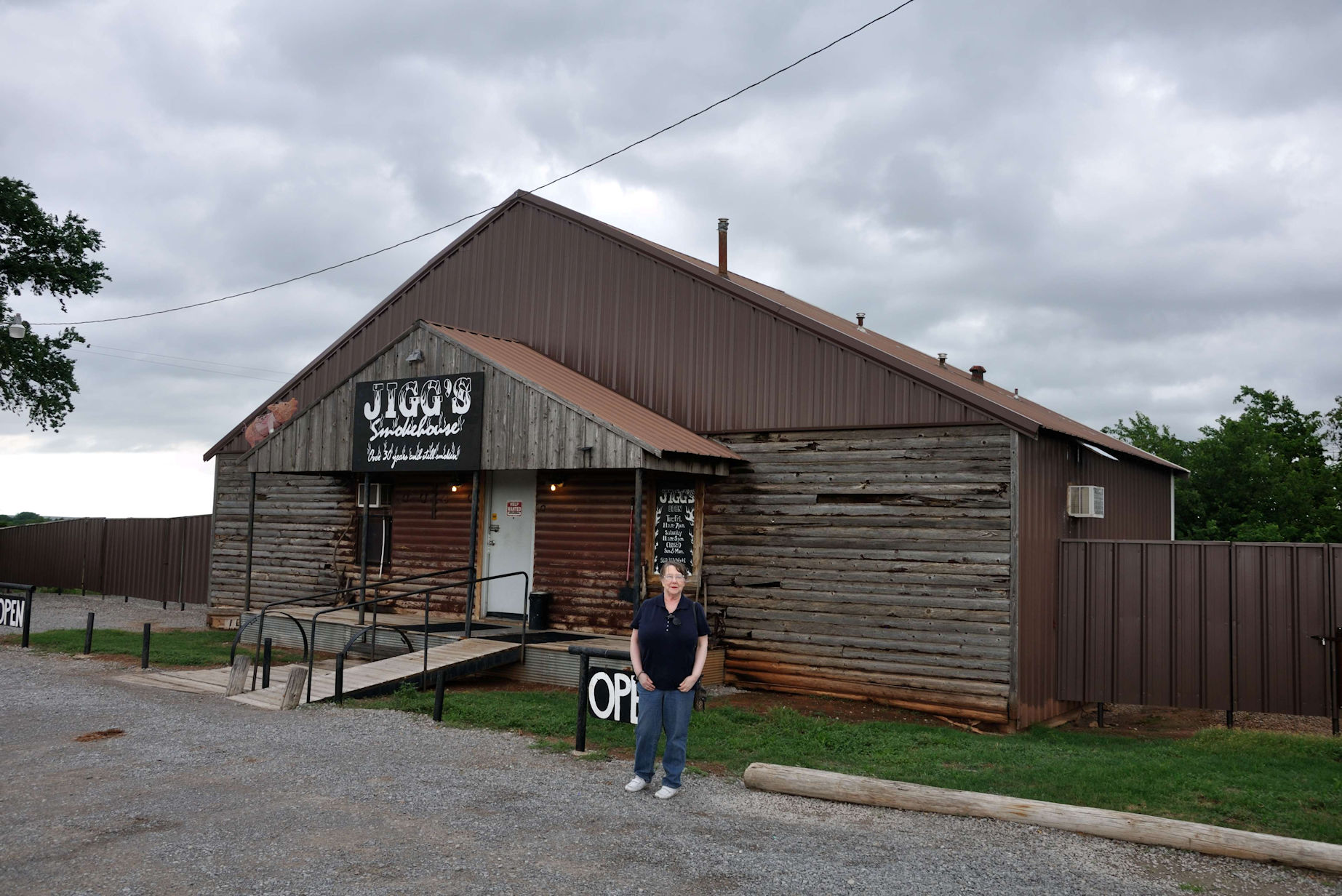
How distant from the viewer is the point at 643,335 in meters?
15.2

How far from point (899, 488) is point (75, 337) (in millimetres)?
25317

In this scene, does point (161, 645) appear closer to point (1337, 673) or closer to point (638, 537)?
point (638, 537)

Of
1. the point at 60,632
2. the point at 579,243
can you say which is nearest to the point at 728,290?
the point at 579,243

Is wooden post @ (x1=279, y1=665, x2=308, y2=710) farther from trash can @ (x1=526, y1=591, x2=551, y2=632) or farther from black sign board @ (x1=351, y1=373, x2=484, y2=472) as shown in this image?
trash can @ (x1=526, y1=591, x2=551, y2=632)

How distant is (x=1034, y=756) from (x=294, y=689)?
7534mm

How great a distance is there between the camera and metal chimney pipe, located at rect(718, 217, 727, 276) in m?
15.9

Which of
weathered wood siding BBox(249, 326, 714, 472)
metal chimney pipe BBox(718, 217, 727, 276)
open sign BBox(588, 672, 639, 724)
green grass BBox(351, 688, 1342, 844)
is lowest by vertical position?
green grass BBox(351, 688, 1342, 844)

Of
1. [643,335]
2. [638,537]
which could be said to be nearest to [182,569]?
[643,335]

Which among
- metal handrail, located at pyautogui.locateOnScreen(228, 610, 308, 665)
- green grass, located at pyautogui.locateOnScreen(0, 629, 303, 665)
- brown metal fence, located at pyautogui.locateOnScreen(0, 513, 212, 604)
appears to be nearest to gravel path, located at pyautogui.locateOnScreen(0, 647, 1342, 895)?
metal handrail, located at pyautogui.locateOnScreen(228, 610, 308, 665)

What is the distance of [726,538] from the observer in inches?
549

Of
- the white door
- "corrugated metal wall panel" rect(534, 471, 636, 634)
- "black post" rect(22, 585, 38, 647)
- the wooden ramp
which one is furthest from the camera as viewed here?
"black post" rect(22, 585, 38, 647)

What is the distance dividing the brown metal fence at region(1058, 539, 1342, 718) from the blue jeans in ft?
24.2

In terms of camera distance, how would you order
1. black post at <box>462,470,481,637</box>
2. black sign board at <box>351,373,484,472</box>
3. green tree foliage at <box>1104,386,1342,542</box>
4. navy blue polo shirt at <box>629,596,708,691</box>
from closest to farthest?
navy blue polo shirt at <box>629,596,708,691</box> < black post at <box>462,470,481,637</box> < black sign board at <box>351,373,484,472</box> < green tree foliage at <box>1104,386,1342,542</box>

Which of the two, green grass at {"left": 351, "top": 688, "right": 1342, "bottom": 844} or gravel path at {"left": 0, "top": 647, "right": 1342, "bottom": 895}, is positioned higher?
green grass at {"left": 351, "top": 688, "right": 1342, "bottom": 844}
